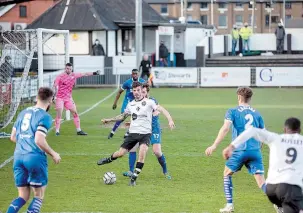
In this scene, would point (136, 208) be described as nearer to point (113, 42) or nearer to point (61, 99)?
point (61, 99)

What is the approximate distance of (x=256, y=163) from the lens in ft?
42.5

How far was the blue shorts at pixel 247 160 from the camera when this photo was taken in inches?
507

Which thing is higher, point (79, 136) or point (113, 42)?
point (113, 42)

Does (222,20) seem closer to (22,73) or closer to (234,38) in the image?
(234,38)

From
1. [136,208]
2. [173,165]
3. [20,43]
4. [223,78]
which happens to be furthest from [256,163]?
[223,78]

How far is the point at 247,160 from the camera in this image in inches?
510

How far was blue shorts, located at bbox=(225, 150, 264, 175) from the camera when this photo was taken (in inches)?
507

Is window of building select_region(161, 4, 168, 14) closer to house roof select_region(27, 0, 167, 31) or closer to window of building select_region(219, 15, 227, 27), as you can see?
window of building select_region(219, 15, 227, 27)

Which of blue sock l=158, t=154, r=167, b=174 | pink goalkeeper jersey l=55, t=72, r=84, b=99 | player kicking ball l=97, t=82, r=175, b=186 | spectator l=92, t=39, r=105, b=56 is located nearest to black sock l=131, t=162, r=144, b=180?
player kicking ball l=97, t=82, r=175, b=186

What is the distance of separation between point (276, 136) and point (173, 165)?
27.5 ft

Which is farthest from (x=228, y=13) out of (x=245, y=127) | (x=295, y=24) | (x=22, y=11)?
(x=245, y=127)

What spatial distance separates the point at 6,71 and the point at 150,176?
517 inches

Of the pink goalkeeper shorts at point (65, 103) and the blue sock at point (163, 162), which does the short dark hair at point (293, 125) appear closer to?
the blue sock at point (163, 162)

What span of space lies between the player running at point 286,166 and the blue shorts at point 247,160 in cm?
255
